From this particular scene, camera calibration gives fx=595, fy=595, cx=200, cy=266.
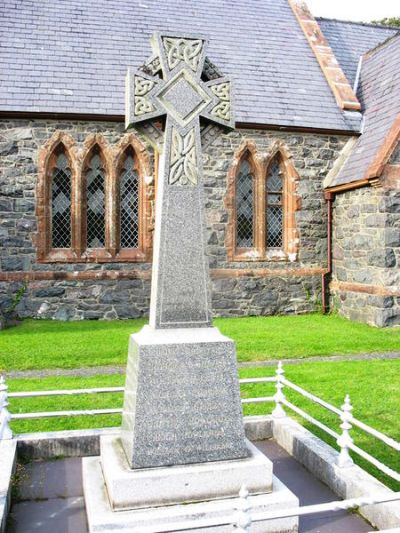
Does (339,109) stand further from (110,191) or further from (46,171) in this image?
(46,171)

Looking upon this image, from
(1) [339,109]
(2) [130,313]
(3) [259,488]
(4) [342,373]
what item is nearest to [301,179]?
(1) [339,109]

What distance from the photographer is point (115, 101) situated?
14.5 meters

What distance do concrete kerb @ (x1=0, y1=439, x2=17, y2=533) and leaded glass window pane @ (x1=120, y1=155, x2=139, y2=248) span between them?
382 inches

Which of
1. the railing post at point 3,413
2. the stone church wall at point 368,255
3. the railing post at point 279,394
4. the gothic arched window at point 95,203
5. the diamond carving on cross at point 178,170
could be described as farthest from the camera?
the gothic arched window at point 95,203

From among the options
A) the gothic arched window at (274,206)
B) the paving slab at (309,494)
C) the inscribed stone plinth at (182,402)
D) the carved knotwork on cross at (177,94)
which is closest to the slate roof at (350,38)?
the gothic arched window at (274,206)

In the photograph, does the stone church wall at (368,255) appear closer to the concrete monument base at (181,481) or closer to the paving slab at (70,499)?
the paving slab at (70,499)

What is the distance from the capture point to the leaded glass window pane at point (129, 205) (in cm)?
1491

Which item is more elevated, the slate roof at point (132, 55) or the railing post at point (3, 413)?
the slate roof at point (132, 55)

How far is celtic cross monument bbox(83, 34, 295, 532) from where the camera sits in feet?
14.0

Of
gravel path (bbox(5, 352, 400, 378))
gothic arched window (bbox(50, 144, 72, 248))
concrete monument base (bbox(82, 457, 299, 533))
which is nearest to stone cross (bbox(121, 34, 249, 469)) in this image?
concrete monument base (bbox(82, 457, 299, 533))

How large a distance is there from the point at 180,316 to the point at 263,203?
1098 centimetres

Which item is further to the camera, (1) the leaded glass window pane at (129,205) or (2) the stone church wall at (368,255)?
(1) the leaded glass window pane at (129,205)

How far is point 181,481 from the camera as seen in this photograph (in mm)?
4309

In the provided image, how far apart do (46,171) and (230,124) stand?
1000 cm
